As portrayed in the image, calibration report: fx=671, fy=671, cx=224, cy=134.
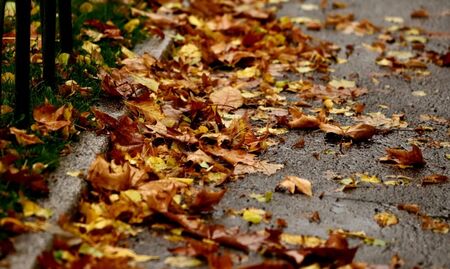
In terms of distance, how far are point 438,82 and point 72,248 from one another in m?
3.06

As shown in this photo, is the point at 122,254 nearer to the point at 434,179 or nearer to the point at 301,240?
the point at 301,240

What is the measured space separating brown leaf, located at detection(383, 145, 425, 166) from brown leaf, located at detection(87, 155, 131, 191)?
132 cm

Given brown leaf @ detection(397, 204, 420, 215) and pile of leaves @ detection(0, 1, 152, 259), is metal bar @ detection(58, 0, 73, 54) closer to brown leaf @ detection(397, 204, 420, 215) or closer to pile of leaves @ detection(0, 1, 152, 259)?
pile of leaves @ detection(0, 1, 152, 259)

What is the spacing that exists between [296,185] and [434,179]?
67 centimetres

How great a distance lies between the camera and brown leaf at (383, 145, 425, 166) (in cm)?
322

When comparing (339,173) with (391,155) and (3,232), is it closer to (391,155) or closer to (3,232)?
(391,155)

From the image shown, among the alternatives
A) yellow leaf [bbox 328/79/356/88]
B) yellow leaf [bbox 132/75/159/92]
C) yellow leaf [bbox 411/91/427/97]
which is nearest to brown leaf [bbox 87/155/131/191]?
yellow leaf [bbox 132/75/159/92]

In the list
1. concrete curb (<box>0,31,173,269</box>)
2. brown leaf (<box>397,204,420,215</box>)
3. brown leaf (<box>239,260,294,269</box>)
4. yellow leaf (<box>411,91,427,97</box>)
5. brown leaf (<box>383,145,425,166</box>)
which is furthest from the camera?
yellow leaf (<box>411,91,427,97</box>)

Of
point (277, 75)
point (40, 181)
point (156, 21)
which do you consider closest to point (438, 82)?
point (277, 75)

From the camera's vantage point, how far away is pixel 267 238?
251cm

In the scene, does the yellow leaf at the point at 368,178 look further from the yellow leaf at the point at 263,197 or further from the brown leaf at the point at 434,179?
the yellow leaf at the point at 263,197

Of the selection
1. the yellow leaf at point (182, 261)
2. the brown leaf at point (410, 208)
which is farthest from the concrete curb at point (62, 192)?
the brown leaf at point (410, 208)

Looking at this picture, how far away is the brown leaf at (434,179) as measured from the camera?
308 centimetres

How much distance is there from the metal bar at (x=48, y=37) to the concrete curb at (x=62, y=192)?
0.29 meters
